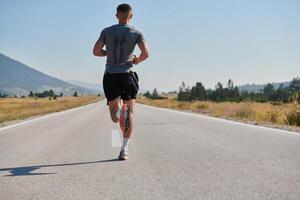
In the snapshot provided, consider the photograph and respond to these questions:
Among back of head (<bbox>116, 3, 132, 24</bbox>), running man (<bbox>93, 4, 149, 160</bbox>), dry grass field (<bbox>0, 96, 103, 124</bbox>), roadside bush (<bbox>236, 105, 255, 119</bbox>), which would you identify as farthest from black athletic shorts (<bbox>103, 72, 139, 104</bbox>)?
roadside bush (<bbox>236, 105, 255, 119</bbox>)

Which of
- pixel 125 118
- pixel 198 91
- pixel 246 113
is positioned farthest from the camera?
pixel 198 91

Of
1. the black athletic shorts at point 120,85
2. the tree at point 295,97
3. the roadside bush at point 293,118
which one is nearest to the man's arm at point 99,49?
the black athletic shorts at point 120,85

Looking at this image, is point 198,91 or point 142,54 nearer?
point 142,54

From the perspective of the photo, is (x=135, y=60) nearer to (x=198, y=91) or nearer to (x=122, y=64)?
(x=122, y=64)

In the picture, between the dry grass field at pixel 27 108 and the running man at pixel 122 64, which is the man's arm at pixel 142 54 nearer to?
the running man at pixel 122 64

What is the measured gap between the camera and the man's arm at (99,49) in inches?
220

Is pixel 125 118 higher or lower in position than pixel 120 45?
lower

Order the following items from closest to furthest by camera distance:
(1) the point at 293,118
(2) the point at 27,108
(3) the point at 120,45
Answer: (3) the point at 120,45
(1) the point at 293,118
(2) the point at 27,108

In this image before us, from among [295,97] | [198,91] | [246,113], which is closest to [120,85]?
[295,97]

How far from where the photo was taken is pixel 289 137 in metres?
8.07

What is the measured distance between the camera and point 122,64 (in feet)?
18.0

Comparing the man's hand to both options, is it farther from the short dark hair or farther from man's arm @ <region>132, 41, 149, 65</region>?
the short dark hair

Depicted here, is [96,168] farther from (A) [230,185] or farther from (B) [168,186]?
(A) [230,185]

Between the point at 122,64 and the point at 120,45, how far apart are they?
255 millimetres
